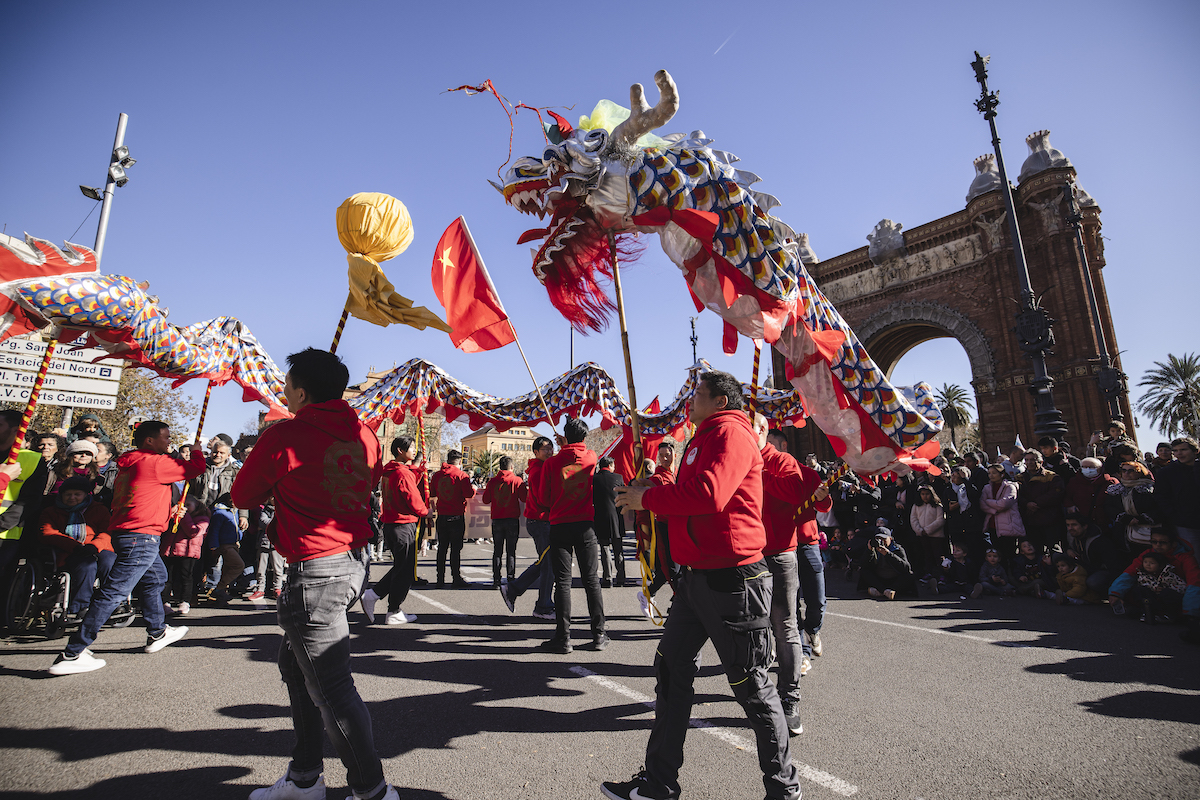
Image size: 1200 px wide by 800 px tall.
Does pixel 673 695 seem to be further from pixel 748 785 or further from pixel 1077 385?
pixel 1077 385

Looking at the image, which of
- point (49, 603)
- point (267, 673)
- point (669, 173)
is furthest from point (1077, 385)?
point (49, 603)

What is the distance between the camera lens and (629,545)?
16594 millimetres

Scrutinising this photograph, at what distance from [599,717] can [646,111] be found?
3.82 metres

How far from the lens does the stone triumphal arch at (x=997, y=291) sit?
21.9 m

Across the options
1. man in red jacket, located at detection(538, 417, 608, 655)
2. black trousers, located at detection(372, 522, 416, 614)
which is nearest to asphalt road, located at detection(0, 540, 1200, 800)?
man in red jacket, located at detection(538, 417, 608, 655)

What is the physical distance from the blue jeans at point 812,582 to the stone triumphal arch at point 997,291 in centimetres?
2141

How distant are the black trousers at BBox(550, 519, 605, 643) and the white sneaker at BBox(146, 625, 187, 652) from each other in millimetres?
3442

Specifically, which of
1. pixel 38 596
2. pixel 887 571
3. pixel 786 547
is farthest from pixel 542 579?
pixel 38 596

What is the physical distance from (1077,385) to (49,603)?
28416 mm

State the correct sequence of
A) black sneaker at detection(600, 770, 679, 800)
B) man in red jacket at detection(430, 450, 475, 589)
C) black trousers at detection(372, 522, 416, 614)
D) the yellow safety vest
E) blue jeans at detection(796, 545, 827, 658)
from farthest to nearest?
man in red jacket at detection(430, 450, 475, 589), black trousers at detection(372, 522, 416, 614), the yellow safety vest, blue jeans at detection(796, 545, 827, 658), black sneaker at detection(600, 770, 679, 800)

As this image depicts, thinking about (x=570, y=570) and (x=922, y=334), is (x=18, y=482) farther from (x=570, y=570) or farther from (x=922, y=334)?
(x=922, y=334)

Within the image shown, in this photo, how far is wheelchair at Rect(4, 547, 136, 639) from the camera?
5.30 m

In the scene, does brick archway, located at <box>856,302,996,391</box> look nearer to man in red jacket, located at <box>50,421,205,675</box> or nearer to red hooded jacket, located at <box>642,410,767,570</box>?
red hooded jacket, located at <box>642,410,767,570</box>

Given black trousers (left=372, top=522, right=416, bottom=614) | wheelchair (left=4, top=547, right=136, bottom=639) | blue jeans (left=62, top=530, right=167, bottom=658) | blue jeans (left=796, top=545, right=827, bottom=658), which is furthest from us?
black trousers (left=372, top=522, right=416, bottom=614)
